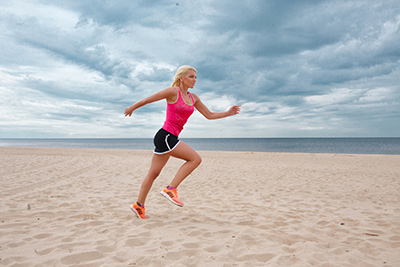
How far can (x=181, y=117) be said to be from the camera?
3.77 metres

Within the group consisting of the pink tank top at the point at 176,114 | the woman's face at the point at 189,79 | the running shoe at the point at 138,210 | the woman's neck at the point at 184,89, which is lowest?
the running shoe at the point at 138,210

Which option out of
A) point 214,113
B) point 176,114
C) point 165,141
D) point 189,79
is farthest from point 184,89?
point 165,141

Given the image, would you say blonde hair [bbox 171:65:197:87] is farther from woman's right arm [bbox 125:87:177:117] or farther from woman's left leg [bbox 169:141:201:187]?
woman's left leg [bbox 169:141:201:187]

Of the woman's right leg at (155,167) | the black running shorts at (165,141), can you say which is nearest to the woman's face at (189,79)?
the black running shorts at (165,141)

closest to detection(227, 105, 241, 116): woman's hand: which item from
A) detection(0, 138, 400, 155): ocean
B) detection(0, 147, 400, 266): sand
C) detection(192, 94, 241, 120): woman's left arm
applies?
detection(192, 94, 241, 120): woman's left arm

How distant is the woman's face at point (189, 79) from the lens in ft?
12.7

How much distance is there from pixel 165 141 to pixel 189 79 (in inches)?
39.8

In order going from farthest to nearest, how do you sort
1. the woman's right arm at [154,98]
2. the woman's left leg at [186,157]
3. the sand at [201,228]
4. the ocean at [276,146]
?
the ocean at [276,146], the woman's left leg at [186,157], the woman's right arm at [154,98], the sand at [201,228]

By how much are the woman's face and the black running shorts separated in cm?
79

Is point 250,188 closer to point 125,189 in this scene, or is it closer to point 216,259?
point 125,189

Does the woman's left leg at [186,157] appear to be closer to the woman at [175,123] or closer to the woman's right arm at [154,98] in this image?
the woman at [175,123]

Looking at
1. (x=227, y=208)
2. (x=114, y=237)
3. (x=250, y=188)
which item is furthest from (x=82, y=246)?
(x=250, y=188)

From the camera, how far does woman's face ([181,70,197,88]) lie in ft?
12.7

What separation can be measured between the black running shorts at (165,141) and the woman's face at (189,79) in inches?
31.3
